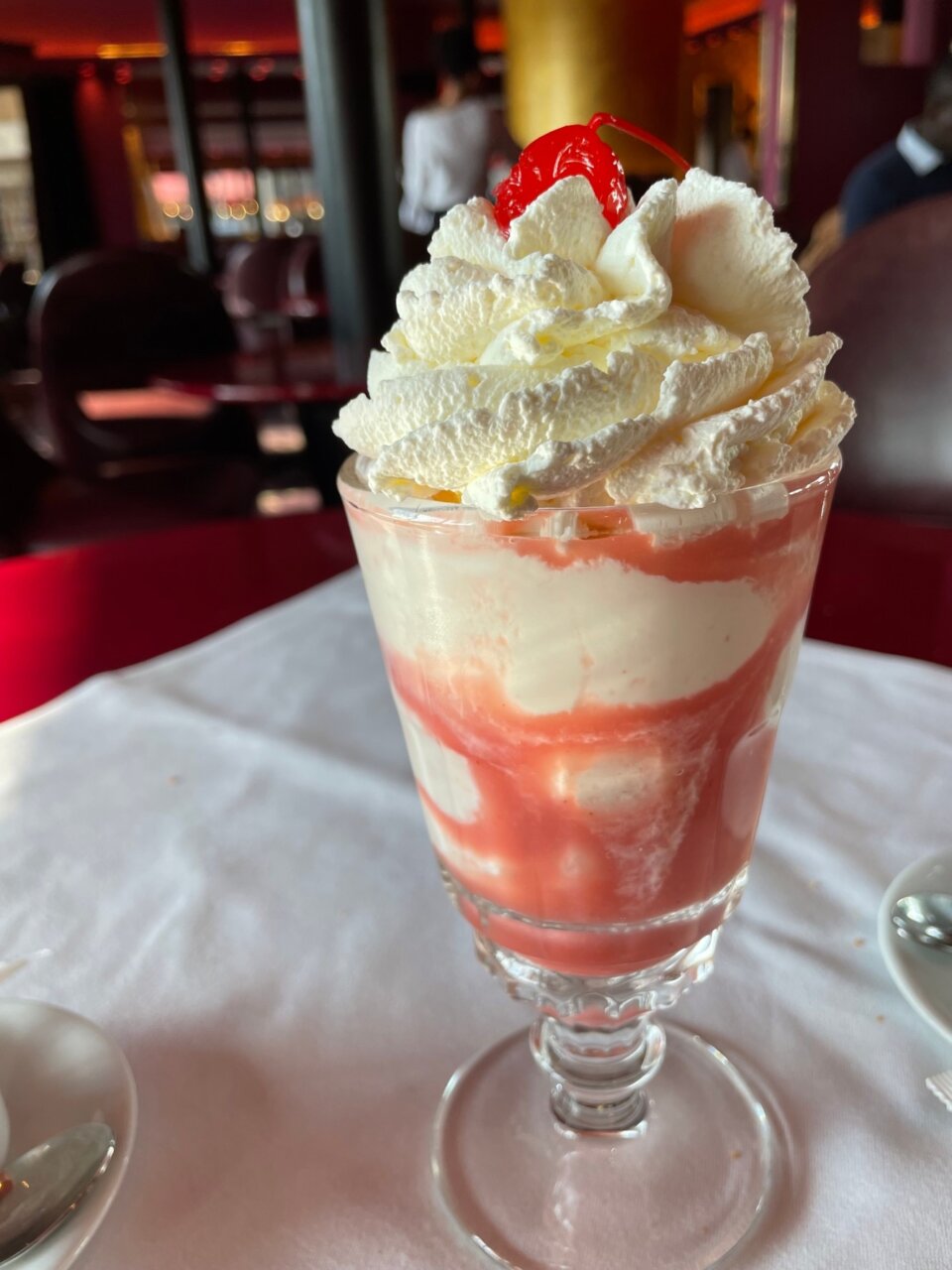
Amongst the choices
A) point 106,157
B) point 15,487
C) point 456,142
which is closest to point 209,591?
point 15,487

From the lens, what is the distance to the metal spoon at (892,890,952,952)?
52 centimetres

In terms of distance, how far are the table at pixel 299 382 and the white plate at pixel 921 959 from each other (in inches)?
52.1

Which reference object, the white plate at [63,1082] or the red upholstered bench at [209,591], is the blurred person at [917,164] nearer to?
the red upholstered bench at [209,591]

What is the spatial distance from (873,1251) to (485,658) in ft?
0.92

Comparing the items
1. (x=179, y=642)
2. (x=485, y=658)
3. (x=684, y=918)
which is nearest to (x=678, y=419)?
(x=485, y=658)

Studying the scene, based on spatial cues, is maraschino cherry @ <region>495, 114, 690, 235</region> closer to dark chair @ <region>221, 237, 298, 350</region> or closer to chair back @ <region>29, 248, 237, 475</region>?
chair back @ <region>29, 248, 237, 475</region>

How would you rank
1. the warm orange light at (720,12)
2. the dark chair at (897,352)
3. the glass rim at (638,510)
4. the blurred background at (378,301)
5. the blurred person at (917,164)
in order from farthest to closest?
the warm orange light at (720,12) < the blurred person at (917,164) < the dark chair at (897,352) < the blurred background at (378,301) < the glass rim at (638,510)

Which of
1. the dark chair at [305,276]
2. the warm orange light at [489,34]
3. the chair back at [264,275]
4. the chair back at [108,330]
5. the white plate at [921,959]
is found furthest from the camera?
the warm orange light at [489,34]

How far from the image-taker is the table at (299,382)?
1.79 metres

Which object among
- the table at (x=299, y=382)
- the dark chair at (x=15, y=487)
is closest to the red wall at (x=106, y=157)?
the table at (x=299, y=382)

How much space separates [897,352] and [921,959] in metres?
0.91

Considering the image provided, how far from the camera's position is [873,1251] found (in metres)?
0.38

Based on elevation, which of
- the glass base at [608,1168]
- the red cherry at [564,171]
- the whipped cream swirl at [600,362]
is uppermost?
the red cherry at [564,171]

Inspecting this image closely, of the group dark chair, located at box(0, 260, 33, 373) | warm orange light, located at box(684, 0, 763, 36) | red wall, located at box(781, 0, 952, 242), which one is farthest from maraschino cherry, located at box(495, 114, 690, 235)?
warm orange light, located at box(684, 0, 763, 36)
